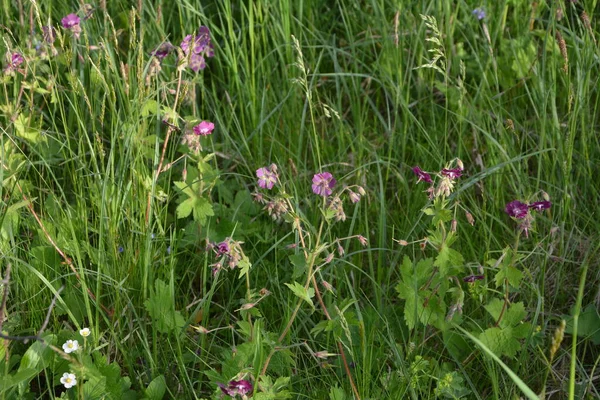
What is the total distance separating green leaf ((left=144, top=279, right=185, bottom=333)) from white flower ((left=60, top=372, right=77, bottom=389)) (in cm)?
25

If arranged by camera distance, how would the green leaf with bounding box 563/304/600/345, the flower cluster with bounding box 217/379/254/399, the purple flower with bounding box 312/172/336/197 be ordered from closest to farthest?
the flower cluster with bounding box 217/379/254/399 < the purple flower with bounding box 312/172/336/197 < the green leaf with bounding box 563/304/600/345

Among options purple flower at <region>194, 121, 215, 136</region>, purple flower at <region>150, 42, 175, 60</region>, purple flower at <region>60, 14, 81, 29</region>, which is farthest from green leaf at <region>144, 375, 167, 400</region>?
purple flower at <region>60, 14, 81, 29</region>

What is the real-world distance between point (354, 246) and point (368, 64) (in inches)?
40.6

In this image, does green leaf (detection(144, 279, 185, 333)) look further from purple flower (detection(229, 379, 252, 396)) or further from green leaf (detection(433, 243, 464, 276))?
green leaf (detection(433, 243, 464, 276))

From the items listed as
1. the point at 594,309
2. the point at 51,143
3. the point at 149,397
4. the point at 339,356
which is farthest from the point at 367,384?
the point at 51,143

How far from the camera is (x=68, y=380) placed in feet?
6.68

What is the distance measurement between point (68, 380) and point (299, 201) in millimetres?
949

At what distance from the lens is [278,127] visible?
3021 millimetres

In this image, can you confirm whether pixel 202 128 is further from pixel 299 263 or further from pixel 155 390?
pixel 155 390

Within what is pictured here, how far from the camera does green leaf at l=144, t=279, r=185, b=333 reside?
2213 mm

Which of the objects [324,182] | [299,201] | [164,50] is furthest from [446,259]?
[164,50]

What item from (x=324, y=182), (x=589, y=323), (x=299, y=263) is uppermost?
(x=324, y=182)

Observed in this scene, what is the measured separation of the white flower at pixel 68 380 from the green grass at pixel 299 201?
5cm

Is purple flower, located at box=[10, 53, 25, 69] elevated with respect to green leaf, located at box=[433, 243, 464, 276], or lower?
elevated
